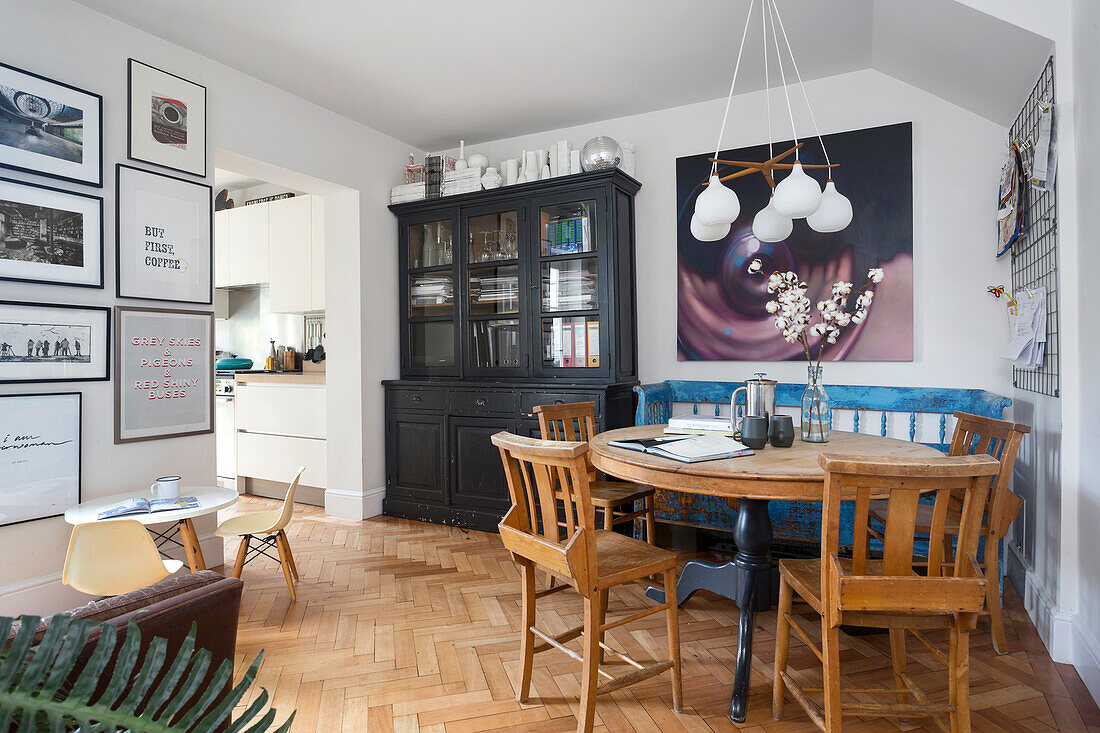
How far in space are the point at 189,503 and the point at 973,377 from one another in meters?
3.93

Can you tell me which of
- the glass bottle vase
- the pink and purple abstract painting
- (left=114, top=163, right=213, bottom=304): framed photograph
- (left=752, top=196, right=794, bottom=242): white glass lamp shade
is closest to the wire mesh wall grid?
the pink and purple abstract painting

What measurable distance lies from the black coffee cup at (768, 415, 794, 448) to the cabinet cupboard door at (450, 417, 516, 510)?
199cm

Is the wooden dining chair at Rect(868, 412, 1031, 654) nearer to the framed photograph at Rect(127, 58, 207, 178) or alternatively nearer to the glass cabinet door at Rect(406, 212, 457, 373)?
the glass cabinet door at Rect(406, 212, 457, 373)

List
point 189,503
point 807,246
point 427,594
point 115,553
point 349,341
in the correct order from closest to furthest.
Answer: point 115,553 → point 189,503 → point 427,594 → point 807,246 → point 349,341

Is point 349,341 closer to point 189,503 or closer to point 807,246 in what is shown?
point 189,503

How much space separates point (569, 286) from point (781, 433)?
205 centimetres

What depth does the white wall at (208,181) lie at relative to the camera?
8.86ft

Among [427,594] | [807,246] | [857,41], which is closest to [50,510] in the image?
[427,594]

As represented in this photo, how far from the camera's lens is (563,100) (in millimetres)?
3990

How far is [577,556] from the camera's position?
1.75 m

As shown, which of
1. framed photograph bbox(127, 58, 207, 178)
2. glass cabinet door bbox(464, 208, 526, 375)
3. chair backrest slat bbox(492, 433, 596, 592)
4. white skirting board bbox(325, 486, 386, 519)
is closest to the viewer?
chair backrest slat bbox(492, 433, 596, 592)

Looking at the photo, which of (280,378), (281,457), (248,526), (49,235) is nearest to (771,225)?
(248,526)

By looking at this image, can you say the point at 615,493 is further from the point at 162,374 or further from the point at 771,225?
the point at 162,374

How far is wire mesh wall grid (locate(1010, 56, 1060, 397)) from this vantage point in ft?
7.89
